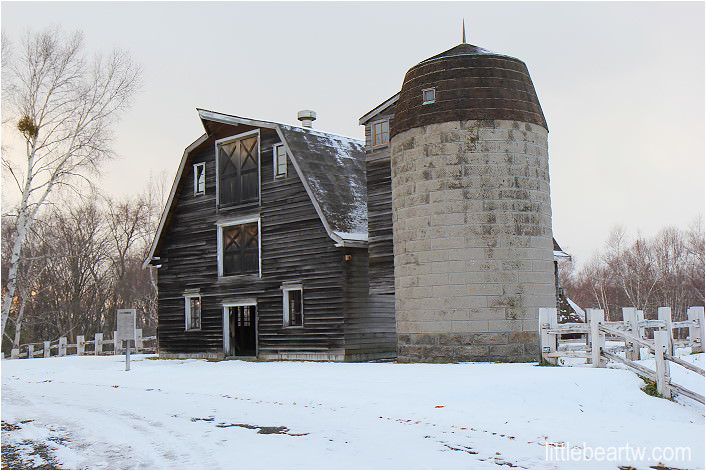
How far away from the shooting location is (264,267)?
2619 cm

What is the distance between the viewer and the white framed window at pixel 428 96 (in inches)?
830

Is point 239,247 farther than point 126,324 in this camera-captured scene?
Yes

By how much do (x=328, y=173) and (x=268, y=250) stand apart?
3.24 m

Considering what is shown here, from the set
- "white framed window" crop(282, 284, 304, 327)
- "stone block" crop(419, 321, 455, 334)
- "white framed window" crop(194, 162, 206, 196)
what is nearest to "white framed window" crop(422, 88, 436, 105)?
"stone block" crop(419, 321, 455, 334)

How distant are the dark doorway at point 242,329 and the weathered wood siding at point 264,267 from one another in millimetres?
430

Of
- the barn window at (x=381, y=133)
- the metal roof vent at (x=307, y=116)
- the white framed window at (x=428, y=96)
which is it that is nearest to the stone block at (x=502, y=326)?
the white framed window at (x=428, y=96)

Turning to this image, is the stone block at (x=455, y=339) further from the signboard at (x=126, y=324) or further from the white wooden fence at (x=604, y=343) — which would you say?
the signboard at (x=126, y=324)

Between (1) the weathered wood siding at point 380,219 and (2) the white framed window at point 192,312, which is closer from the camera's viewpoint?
(1) the weathered wood siding at point 380,219

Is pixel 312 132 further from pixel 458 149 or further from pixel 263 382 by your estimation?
pixel 263 382

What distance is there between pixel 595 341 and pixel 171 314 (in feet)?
57.3

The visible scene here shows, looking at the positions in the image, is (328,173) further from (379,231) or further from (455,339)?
(455,339)

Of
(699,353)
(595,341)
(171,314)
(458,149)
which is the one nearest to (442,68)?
(458,149)

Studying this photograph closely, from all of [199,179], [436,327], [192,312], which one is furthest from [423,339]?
[199,179]

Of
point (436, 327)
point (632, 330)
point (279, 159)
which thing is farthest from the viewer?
point (279, 159)
